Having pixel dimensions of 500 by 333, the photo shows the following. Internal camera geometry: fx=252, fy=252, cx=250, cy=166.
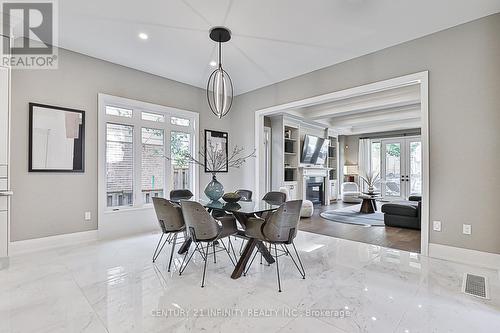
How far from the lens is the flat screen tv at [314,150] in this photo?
7.48 metres

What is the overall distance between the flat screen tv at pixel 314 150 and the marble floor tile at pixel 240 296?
449cm

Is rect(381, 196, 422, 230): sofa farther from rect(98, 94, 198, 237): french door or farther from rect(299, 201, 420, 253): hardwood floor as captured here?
rect(98, 94, 198, 237): french door

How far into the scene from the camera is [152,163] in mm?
4719

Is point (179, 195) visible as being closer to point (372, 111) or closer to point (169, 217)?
point (169, 217)

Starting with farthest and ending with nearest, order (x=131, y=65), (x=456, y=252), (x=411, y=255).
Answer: (x=131, y=65) → (x=411, y=255) → (x=456, y=252)

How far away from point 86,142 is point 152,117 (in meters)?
1.22

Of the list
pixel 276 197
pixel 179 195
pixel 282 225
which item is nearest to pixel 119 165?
pixel 179 195

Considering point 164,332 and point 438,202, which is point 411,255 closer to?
point 438,202

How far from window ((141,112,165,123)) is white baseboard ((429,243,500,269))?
478 cm

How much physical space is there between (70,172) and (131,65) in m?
2.01

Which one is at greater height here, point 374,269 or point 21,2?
point 21,2

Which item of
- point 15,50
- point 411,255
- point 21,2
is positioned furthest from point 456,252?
point 15,50

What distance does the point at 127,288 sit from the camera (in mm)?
2379

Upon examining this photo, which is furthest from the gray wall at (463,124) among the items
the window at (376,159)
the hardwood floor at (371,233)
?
the window at (376,159)
